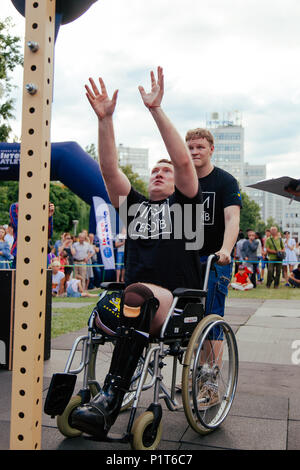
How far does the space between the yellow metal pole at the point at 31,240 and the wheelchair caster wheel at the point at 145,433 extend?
625 millimetres

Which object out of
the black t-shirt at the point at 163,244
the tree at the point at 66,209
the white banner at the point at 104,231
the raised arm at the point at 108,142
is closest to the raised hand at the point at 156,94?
the raised arm at the point at 108,142

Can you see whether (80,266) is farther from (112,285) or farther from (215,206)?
(112,285)

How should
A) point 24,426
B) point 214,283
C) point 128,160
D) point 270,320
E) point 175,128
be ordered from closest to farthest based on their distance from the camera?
point 24,426 < point 175,128 < point 214,283 < point 270,320 < point 128,160

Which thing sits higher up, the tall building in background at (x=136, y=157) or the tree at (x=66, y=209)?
the tall building in background at (x=136, y=157)

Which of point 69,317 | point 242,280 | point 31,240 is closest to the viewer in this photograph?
point 31,240

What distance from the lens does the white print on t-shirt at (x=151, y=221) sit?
2.94 meters

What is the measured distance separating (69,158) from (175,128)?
11.3 m

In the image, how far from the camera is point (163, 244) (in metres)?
2.91

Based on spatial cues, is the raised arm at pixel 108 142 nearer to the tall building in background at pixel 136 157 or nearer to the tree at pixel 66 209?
Result: the tree at pixel 66 209

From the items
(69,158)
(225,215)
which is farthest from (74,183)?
(225,215)

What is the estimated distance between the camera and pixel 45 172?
6.60 ft

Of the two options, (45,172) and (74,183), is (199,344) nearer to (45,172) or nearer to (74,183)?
(45,172)

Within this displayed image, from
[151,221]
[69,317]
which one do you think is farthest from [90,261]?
[151,221]

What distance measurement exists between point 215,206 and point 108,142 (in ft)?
3.77
